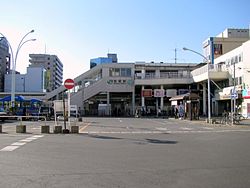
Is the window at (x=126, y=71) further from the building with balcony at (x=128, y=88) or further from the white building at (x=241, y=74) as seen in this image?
the white building at (x=241, y=74)

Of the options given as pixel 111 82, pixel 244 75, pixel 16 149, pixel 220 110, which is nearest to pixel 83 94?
pixel 111 82

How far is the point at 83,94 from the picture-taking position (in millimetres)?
66625

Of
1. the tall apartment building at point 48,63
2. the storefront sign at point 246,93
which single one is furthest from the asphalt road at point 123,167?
the tall apartment building at point 48,63

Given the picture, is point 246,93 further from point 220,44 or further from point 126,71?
point 126,71

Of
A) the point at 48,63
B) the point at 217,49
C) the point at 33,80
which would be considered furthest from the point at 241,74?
the point at 48,63

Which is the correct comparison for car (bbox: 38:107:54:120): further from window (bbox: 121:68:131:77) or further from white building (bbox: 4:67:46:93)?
white building (bbox: 4:67:46:93)

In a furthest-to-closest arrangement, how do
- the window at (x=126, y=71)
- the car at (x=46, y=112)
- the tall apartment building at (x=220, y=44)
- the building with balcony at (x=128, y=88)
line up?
the window at (x=126, y=71) → the tall apartment building at (x=220, y=44) → the building with balcony at (x=128, y=88) → the car at (x=46, y=112)

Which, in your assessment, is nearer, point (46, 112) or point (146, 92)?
point (46, 112)

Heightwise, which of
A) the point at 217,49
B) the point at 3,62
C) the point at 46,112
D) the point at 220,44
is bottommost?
the point at 46,112

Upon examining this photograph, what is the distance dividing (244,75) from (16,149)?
42.1 metres

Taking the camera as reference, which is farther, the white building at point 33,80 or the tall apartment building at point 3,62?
the white building at point 33,80

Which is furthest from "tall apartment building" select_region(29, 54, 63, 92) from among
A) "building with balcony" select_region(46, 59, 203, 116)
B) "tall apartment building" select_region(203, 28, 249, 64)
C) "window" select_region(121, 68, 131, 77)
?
"tall apartment building" select_region(203, 28, 249, 64)

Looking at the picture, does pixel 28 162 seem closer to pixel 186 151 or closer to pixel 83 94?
pixel 186 151

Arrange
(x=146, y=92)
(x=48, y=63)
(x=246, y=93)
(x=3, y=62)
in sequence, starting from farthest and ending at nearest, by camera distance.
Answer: (x=48, y=63)
(x=3, y=62)
(x=146, y=92)
(x=246, y=93)
